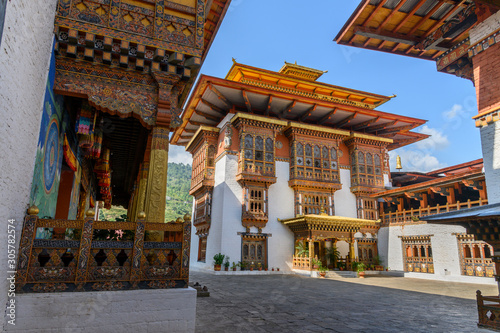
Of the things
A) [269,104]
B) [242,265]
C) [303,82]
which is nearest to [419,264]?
[242,265]

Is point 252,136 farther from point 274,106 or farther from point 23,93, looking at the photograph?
Answer: point 23,93

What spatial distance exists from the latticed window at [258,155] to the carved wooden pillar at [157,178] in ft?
42.9

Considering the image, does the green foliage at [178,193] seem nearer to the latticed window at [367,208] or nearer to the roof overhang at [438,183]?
the latticed window at [367,208]

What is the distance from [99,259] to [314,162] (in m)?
17.4

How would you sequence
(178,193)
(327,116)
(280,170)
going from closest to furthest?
(280,170)
(327,116)
(178,193)

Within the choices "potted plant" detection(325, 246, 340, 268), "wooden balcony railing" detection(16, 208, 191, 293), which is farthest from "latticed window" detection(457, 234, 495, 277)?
"wooden balcony railing" detection(16, 208, 191, 293)

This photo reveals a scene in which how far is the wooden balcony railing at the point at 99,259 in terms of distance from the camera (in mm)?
4219

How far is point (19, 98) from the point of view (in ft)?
13.1

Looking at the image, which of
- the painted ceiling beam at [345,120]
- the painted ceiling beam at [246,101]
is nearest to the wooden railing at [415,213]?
the painted ceiling beam at [345,120]

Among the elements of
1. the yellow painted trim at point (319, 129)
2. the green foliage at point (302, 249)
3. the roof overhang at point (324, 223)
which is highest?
the yellow painted trim at point (319, 129)

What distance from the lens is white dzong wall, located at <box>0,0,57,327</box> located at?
11.9ft

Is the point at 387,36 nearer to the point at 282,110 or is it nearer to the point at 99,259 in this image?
the point at 282,110

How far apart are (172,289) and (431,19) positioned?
469 inches

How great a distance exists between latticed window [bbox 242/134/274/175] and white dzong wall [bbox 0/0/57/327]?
1455 centimetres
